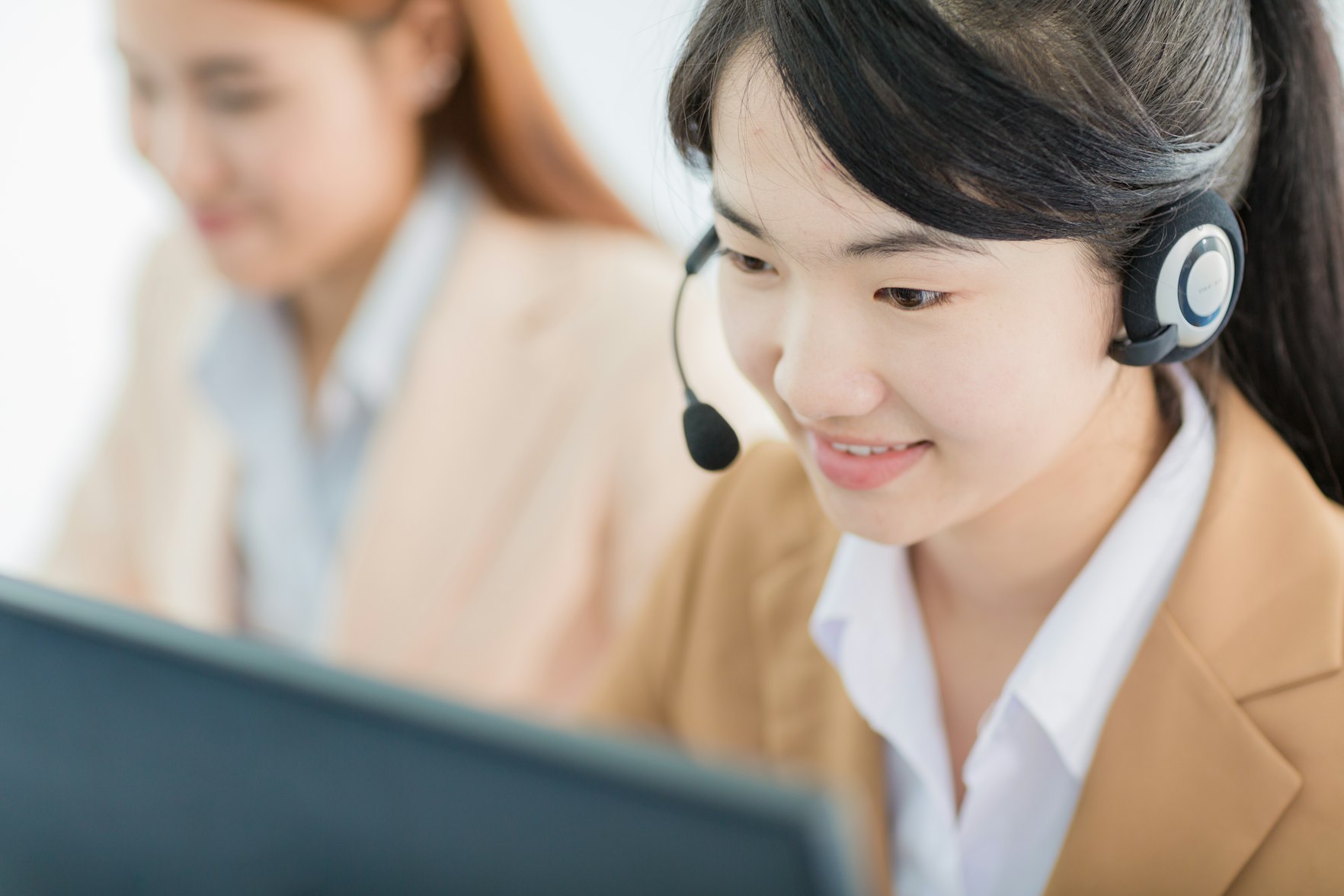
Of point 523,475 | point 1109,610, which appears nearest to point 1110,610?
point 1109,610

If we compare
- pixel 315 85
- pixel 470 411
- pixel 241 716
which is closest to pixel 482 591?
pixel 470 411

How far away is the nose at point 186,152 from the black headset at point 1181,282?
1105mm

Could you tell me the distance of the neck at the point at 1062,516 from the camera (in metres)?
0.86

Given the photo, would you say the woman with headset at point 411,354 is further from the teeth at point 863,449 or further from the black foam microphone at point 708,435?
the teeth at point 863,449

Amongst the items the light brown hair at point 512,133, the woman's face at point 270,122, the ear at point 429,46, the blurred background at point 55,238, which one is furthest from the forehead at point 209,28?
the blurred background at point 55,238

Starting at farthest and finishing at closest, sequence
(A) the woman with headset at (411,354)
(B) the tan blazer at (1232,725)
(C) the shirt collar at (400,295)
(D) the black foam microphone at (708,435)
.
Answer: (C) the shirt collar at (400,295) → (A) the woman with headset at (411,354) → (D) the black foam microphone at (708,435) → (B) the tan blazer at (1232,725)

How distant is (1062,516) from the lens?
88cm

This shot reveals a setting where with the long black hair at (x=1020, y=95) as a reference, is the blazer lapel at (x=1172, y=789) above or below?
below

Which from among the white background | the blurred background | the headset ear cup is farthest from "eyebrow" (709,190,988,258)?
the white background

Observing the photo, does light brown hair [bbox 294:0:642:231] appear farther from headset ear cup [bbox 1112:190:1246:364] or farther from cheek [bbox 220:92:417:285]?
headset ear cup [bbox 1112:190:1246:364]

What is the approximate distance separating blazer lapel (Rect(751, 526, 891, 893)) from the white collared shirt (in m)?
0.03

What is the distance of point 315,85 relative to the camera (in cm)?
147

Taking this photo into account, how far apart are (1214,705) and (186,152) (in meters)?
1.23

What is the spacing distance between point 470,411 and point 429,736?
1173 millimetres
